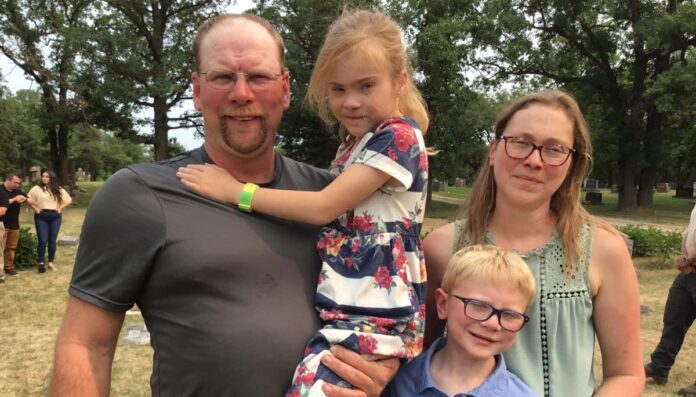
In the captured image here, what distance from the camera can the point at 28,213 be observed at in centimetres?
2305

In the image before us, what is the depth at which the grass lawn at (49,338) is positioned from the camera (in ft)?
19.1

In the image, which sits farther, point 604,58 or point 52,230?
point 604,58

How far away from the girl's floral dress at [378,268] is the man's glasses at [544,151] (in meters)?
0.35

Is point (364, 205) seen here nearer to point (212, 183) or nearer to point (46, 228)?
point (212, 183)

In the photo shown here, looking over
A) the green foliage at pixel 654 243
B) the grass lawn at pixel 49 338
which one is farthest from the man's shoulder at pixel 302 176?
the green foliage at pixel 654 243

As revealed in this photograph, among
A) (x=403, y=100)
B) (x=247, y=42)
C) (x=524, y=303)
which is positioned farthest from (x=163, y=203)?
(x=524, y=303)

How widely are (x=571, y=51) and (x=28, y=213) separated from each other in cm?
2881

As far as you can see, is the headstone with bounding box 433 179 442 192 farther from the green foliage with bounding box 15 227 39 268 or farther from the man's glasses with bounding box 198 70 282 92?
the man's glasses with bounding box 198 70 282 92

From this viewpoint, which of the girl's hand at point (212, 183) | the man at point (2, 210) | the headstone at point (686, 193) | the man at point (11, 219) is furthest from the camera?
the headstone at point (686, 193)

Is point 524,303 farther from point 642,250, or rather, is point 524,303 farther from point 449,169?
point 449,169

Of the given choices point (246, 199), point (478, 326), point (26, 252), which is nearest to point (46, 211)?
point (26, 252)

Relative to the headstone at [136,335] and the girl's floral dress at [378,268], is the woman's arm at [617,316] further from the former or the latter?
the headstone at [136,335]

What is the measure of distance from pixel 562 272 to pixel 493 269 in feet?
1.09

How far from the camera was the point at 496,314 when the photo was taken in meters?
1.88
